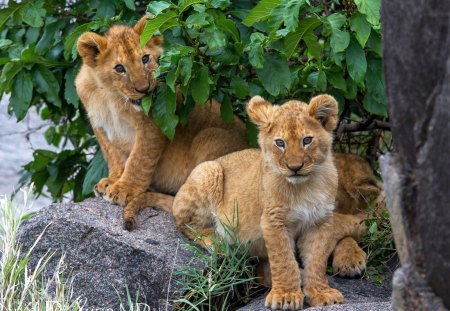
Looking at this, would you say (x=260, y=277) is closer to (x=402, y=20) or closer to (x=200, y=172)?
(x=200, y=172)

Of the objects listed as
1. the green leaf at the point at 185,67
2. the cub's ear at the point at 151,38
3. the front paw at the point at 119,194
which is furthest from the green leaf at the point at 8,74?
the green leaf at the point at 185,67

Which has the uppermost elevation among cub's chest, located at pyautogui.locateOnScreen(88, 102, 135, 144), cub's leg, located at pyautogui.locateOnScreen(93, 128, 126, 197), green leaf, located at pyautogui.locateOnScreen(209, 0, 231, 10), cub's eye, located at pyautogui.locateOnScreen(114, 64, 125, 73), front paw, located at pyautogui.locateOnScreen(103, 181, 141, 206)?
green leaf, located at pyautogui.locateOnScreen(209, 0, 231, 10)

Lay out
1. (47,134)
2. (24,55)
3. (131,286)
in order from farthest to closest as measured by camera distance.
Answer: (47,134), (24,55), (131,286)

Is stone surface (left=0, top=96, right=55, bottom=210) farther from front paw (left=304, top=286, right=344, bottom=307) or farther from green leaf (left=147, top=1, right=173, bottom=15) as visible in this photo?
front paw (left=304, top=286, right=344, bottom=307)

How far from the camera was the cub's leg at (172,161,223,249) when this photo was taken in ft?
20.4

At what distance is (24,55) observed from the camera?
266 inches

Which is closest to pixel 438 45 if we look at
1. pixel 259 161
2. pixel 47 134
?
pixel 259 161

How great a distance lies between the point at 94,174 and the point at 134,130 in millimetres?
699

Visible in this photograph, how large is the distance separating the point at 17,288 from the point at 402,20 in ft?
9.57

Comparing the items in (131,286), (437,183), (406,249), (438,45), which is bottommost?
(131,286)

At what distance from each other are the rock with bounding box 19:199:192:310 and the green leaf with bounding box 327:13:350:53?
5.60ft

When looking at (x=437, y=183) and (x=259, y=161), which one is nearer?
(x=437, y=183)

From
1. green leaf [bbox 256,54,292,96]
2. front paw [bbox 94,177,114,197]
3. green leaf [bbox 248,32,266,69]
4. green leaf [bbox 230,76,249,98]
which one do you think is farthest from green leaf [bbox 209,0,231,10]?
front paw [bbox 94,177,114,197]

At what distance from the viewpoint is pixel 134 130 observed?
6.88 m
